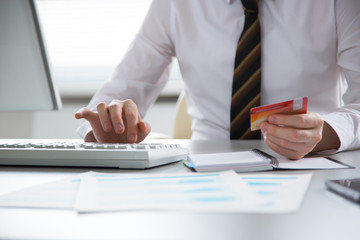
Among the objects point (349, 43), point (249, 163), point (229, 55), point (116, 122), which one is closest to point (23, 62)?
point (116, 122)

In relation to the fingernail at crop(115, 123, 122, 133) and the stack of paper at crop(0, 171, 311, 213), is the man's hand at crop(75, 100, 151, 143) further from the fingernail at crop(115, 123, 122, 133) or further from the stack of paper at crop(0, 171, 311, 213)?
the stack of paper at crop(0, 171, 311, 213)

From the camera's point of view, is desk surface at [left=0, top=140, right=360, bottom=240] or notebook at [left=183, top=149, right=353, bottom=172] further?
notebook at [left=183, top=149, right=353, bottom=172]

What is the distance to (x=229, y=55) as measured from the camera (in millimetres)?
1126

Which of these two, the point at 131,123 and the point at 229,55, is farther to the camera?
the point at 229,55

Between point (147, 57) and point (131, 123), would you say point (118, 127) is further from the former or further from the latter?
point (147, 57)

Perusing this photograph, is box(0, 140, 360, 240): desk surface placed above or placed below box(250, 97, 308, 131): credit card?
below

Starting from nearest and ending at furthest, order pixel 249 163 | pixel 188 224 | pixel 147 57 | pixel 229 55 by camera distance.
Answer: pixel 188 224
pixel 249 163
pixel 229 55
pixel 147 57

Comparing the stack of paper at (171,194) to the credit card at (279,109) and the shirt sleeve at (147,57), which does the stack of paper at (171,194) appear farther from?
the shirt sleeve at (147,57)

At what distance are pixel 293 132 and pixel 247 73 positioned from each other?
464 millimetres

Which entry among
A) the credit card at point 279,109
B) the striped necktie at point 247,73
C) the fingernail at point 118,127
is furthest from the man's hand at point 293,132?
the striped necktie at point 247,73

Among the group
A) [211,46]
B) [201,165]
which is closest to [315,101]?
[211,46]

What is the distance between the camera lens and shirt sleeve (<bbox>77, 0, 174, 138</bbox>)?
4.04 ft

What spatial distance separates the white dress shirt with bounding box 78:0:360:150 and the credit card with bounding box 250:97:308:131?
0.48 meters

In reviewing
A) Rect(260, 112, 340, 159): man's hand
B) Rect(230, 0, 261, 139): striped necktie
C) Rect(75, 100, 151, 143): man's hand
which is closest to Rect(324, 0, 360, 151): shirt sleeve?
Rect(230, 0, 261, 139): striped necktie
